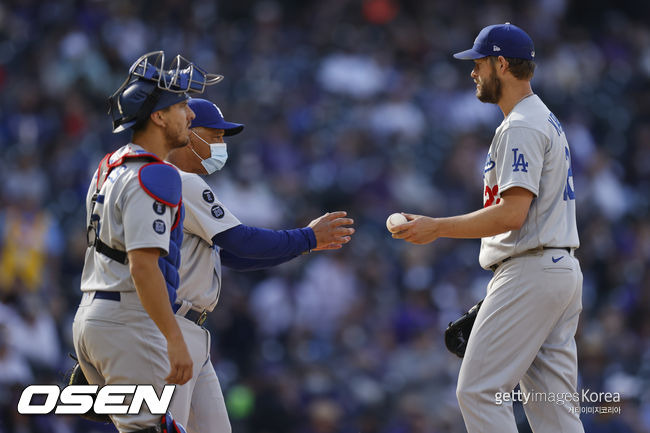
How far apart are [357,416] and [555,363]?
5.33 metres

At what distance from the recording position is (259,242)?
500 centimetres

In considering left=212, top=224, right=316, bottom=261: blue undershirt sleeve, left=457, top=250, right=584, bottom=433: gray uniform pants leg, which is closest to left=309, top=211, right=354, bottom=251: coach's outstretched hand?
left=212, top=224, right=316, bottom=261: blue undershirt sleeve

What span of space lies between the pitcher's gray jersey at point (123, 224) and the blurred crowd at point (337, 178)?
5.21 meters

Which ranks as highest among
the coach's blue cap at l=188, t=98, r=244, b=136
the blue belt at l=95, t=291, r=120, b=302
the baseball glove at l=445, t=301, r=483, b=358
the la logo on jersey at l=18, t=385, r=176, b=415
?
the coach's blue cap at l=188, t=98, r=244, b=136

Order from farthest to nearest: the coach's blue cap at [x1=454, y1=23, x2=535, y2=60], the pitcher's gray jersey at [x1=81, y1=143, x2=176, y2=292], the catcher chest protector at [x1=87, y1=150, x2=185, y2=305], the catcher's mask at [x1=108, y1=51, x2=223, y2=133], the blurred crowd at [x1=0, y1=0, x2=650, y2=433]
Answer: the blurred crowd at [x1=0, y1=0, x2=650, y2=433] → the coach's blue cap at [x1=454, y1=23, x2=535, y2=60] → the catcher's mask at [x1=108, y1=51, x2=223, y2=133] → the catcher chest protector at [x1=87, y1=150, x2=185, y2=305] → the pitcher's gray jersey at [x1=81, y1=143, x2=176, y2=292]

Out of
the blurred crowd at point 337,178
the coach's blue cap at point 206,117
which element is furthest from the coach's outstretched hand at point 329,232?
the blurred crowd at point 337,178

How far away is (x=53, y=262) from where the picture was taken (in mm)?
10859

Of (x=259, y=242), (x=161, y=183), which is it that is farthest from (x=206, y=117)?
(x=161, y=183)

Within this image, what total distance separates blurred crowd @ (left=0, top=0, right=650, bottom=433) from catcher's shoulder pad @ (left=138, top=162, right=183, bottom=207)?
5.53 m

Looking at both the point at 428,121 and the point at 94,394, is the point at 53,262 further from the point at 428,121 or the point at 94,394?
the point at 94,394

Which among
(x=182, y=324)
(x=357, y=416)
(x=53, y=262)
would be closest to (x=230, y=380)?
(x=357, y=416)

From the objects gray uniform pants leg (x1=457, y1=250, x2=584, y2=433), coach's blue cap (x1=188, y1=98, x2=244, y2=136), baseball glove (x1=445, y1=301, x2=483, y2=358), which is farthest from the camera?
coach's blue cap (x1=188, y1=98, x2=244, y2=136)

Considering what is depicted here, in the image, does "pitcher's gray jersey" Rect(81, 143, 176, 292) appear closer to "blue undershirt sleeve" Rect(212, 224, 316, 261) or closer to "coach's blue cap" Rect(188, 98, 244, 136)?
"blue undershirt sleeve" Rect(212, 224, 316, 261)

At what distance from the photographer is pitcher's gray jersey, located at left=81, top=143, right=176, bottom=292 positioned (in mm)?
4047
